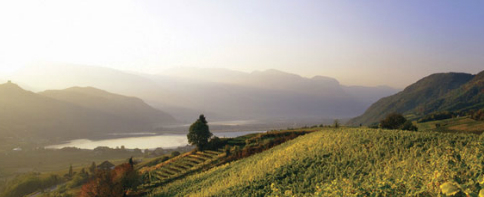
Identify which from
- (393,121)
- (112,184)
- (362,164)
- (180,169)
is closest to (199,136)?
(180,169)

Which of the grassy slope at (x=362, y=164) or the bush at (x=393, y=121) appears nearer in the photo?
the grassy slope at (x=362, y=164)

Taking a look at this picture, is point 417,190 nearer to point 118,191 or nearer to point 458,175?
point 458,175

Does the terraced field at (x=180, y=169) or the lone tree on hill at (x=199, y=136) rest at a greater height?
the lone tree on hill at (x=199, y=136)

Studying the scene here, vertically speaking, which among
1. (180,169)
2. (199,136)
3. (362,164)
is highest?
(362,164)

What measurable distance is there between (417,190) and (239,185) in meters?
14.5

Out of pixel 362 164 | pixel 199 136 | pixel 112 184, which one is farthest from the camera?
pixel 199 136

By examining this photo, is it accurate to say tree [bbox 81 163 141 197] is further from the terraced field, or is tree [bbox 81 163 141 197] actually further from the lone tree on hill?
the lone tree on hill

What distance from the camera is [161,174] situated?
52.7 m

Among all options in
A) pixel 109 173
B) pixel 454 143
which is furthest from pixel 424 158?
pixel 109 173

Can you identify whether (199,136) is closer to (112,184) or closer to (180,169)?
(180,169)

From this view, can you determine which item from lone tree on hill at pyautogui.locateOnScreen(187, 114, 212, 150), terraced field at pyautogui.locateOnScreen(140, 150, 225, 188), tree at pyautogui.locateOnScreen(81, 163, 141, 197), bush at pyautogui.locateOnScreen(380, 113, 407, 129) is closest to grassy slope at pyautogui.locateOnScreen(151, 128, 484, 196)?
tree at pyautogui.locateOnScreen(81, 163, 141, 197)

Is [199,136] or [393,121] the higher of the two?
[393,121]

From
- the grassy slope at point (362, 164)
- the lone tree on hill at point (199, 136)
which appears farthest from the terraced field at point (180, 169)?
the grassy slope at point (362, 164)

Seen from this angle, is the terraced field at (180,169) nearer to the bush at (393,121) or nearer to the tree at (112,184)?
the tree at (112,184)
